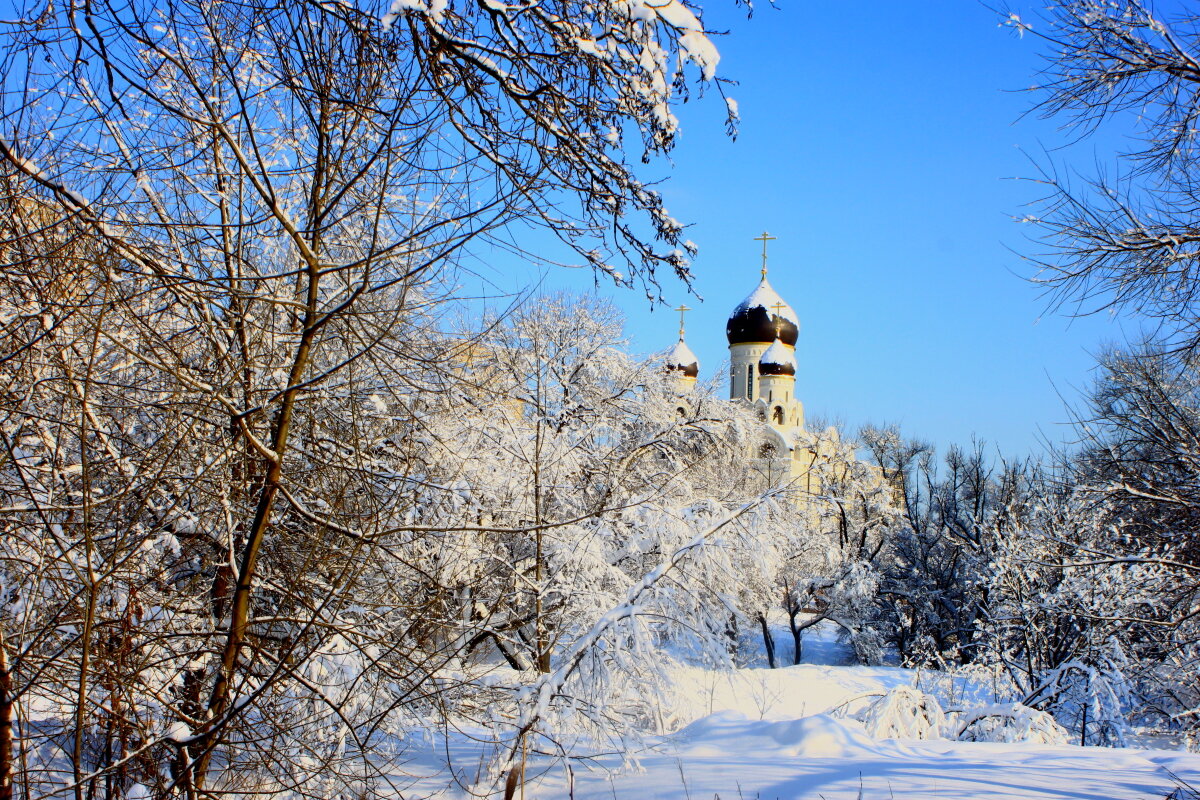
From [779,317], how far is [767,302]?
4.25 ft

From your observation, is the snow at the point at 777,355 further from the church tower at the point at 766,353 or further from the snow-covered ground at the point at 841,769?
the snow-covered ground at the point at 841,769

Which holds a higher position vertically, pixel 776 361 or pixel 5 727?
pixel 776 361

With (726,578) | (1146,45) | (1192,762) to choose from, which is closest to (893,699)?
(726,578)

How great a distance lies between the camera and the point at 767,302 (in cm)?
5088

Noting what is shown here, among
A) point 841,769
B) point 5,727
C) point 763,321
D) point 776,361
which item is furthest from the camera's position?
point 763,321

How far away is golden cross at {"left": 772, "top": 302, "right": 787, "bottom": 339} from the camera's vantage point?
50.2 m

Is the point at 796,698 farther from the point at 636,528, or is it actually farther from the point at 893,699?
the point at 893,699

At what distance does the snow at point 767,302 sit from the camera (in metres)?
50.6

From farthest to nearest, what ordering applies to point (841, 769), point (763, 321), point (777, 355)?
1. point (763, 321)
2. point (777, 355)
3. point (841, 769)

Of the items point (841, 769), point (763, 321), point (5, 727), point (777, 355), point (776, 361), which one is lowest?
point (841, 769)

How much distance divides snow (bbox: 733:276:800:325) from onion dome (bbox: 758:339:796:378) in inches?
122

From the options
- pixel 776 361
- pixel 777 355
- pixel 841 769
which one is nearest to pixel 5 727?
pixel 841 769

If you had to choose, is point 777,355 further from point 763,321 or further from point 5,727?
point 5,727

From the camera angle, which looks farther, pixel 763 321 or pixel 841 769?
pixel 763 321
